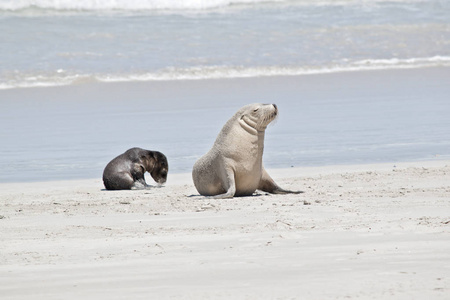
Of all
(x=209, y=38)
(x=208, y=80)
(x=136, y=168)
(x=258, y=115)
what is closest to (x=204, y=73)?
(x=208, y=80)

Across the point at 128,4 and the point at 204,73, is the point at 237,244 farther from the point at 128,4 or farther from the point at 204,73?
the point at 128,4

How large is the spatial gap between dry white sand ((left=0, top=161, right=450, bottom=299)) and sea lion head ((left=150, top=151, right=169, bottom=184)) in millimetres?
1197

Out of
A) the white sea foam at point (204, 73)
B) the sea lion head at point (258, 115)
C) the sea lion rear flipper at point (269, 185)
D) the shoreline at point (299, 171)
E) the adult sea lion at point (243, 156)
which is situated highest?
the sea lion head at point (258, 115)

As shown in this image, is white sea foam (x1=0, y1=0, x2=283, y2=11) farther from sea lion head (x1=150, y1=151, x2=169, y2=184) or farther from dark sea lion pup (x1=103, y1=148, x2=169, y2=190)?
sea lion head (x1=150, y1=151, x2=169, y2=184)

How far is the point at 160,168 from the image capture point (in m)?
9.53

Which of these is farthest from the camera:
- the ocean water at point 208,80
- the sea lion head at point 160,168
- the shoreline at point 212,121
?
the ocean water at point 208,80

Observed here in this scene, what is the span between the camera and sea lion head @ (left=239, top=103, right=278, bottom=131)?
26.2ft

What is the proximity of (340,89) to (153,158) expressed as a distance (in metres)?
8.22

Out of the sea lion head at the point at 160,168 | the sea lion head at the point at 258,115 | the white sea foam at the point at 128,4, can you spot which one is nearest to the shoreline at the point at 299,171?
the sea lion head at the point at 160,168

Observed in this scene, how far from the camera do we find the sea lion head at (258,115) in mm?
7994

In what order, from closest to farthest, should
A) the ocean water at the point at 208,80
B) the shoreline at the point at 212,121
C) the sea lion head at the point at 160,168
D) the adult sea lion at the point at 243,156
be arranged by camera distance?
1. the adult sea lion at the point at 243,156
2. the sea lion head at the point at 160,168
3. the shoreline at the point at 212,121
4. the ocean water at the point at 208,80

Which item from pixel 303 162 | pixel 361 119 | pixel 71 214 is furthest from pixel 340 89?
pixel 71 214

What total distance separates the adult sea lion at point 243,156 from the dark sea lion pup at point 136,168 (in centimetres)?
149

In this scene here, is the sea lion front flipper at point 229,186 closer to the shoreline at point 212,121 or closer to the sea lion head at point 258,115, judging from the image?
the sea lion head at point 258,115
